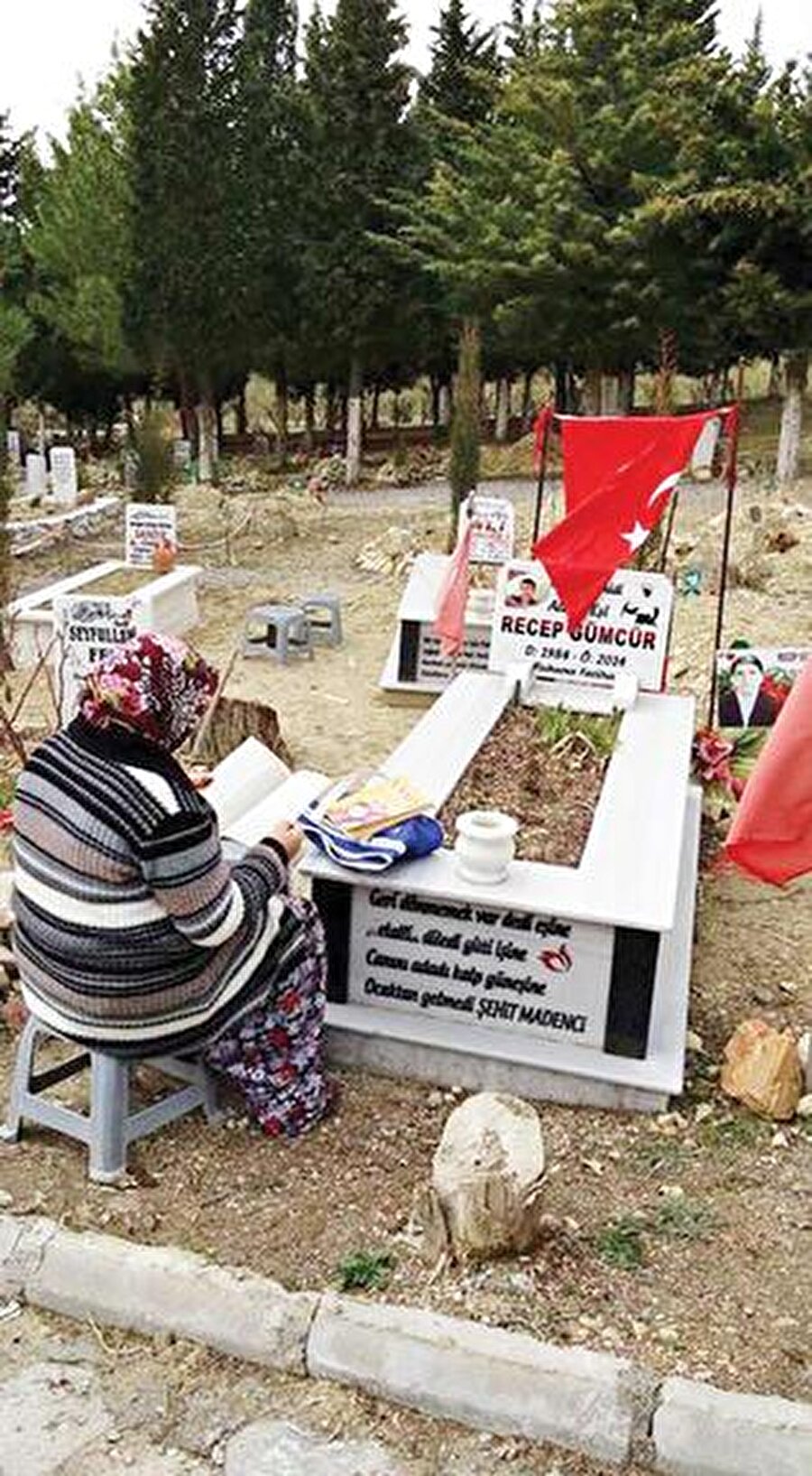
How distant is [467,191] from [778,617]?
44.2ft

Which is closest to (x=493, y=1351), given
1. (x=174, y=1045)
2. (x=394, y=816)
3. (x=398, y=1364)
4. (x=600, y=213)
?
(x=398, y=1364)

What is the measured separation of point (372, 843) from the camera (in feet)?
12.7

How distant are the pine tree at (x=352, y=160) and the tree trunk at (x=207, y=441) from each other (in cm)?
256

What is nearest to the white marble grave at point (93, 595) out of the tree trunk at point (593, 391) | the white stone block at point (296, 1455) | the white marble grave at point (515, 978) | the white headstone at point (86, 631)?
the white headstone at point (86, 631)

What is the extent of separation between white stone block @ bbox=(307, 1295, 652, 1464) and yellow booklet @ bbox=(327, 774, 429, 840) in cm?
147

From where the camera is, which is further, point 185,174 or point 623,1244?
point 185,174

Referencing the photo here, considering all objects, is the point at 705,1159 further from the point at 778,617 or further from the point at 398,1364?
the point at 778,617

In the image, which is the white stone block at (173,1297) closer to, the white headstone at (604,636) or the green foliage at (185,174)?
the white headstone at (604,636)

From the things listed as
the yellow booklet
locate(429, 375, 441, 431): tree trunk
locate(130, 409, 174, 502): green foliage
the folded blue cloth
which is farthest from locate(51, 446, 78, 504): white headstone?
the folded blue cloth

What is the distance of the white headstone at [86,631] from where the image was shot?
285 inches

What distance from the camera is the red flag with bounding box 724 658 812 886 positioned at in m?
3.40

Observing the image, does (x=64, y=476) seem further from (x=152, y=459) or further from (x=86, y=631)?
(x=86, y=631)

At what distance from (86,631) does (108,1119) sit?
4376 mm

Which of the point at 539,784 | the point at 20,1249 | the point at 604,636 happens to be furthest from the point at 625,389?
the point at 20,1249
